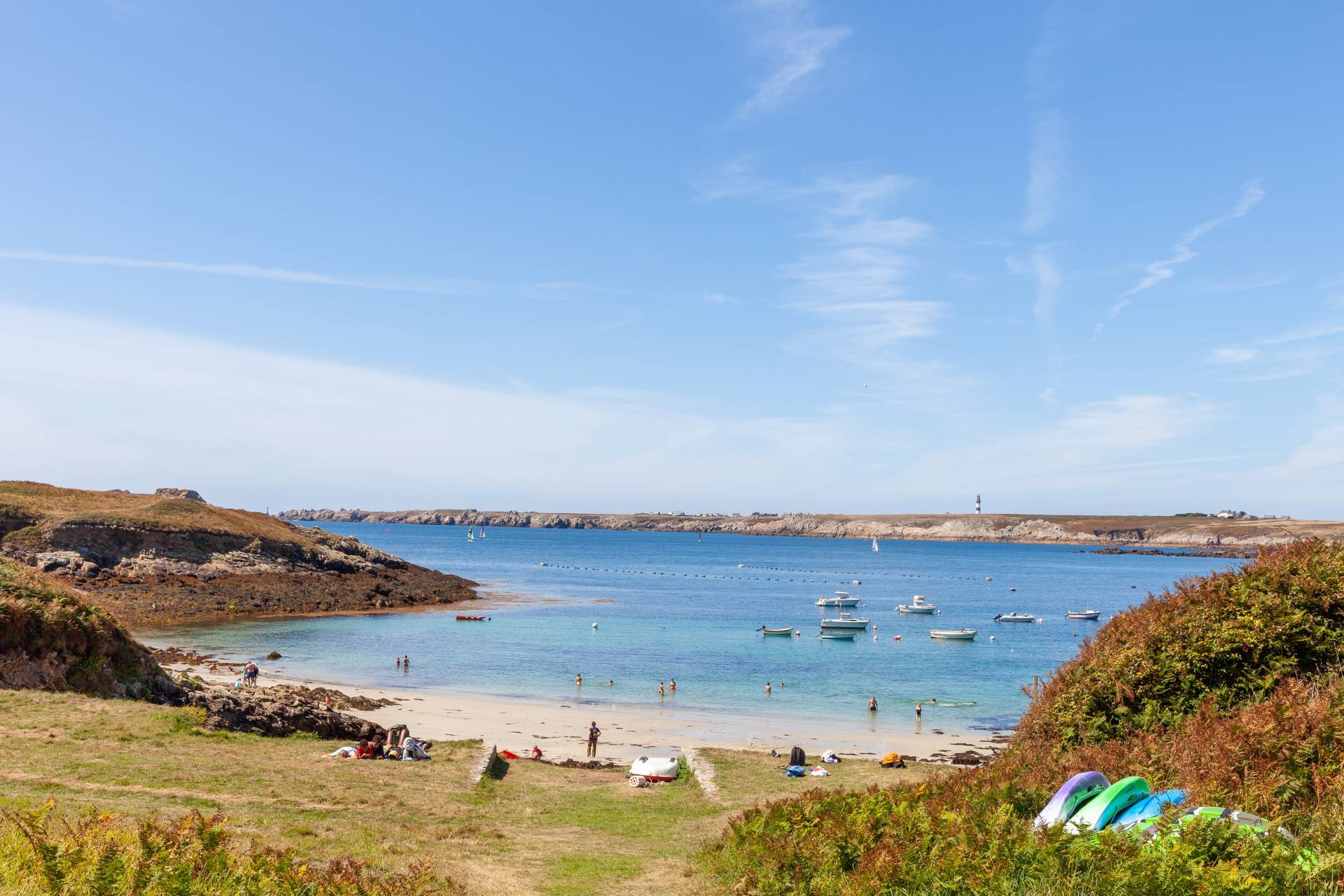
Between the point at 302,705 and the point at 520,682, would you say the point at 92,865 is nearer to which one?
the point at 302,705

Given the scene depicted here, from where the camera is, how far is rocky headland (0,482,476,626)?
7019 centimetres

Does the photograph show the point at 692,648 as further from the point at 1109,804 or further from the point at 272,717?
the point at 1109,804

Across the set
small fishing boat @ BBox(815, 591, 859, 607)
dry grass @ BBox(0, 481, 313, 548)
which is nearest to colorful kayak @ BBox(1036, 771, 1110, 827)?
dry grass @ BBox(0, 481, 313, 548)

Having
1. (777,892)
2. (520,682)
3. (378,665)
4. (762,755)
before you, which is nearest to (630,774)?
(762,755)

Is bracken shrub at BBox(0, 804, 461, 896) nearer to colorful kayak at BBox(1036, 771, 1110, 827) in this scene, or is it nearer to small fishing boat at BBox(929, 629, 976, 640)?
colorful kayak at BBox(1036, 771, 1110, 827)

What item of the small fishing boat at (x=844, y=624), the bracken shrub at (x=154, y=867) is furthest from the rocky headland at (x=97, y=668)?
the small fishing boat at (x=844, y=624)

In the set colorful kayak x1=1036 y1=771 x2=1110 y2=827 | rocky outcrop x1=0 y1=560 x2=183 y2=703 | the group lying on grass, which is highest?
colorful kayak x1=1036 y1=771 x2=1110 y2=827

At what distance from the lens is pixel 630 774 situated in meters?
25.1

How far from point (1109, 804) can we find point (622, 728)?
3116cm

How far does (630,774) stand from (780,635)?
1944 inches

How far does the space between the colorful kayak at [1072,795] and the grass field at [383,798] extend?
197 inches

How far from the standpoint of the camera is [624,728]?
127 ft

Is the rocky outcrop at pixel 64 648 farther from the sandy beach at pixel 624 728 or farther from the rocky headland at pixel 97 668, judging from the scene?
the sandy beach at pixel 624 728

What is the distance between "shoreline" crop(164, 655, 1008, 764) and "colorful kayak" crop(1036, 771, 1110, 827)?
2184cm
